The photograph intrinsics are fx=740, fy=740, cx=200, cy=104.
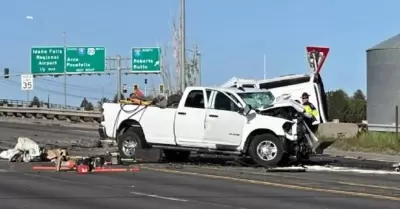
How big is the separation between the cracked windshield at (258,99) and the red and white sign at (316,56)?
3.73 metres

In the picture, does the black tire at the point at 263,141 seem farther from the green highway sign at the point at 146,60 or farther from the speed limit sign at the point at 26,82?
the speed limit sign at the point at 26,82

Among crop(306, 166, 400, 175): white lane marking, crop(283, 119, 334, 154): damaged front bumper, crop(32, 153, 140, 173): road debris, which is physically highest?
crop(283, 119, 334, 154): damaged front bumper

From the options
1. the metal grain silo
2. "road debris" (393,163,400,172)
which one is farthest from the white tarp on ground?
the metal grain silo

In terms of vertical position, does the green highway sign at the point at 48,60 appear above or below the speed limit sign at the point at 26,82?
above

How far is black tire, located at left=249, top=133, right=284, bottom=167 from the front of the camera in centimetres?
1828

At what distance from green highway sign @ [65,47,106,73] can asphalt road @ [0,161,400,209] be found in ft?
121

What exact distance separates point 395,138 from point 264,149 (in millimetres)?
7248

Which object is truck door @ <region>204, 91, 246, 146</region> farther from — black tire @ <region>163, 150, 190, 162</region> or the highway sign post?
the highway sign post

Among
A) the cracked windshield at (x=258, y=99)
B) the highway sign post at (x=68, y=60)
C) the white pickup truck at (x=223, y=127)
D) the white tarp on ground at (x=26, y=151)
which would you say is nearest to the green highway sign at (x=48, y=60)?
the highway sign post at (x=68, y=60)

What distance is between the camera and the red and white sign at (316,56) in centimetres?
2311

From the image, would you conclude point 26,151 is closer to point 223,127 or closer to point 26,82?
point 223,127

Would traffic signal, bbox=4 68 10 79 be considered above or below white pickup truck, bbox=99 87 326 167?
above

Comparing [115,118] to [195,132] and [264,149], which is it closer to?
[195,132]

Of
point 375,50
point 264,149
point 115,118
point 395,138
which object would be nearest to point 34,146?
point 115,118
